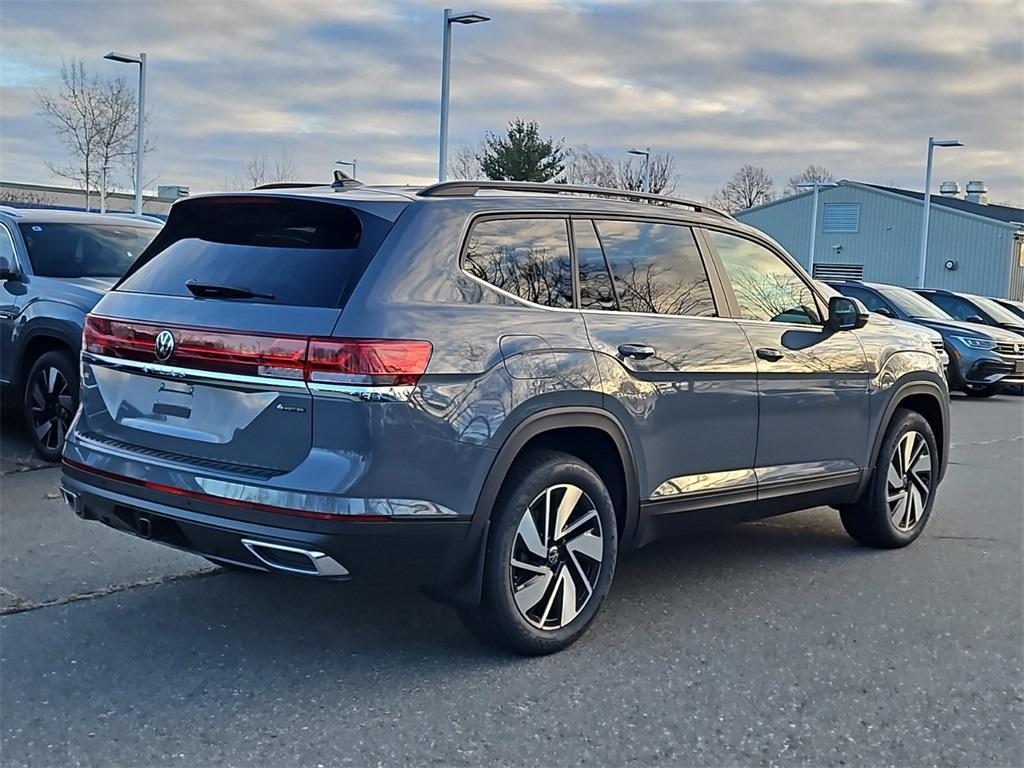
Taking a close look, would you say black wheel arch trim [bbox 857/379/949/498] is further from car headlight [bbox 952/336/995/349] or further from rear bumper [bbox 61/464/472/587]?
car headlight [bbox 952/336/995/349]

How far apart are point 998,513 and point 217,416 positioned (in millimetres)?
5683

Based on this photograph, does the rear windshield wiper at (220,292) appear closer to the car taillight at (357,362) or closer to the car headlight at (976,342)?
the car taillight at (357,362)

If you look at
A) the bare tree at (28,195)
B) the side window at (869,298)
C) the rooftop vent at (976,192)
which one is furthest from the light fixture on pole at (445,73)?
the rooftop vent at (976,192)

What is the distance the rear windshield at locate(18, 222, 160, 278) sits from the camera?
8.17 metres

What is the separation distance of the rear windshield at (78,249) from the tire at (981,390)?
12389 millimetres

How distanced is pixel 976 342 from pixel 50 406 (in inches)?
509

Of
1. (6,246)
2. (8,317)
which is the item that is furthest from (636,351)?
(6,246)

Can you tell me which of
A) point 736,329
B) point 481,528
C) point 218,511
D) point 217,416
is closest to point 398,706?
point 481,528

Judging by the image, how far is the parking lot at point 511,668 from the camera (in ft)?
11.7

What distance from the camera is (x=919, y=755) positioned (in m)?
3.59

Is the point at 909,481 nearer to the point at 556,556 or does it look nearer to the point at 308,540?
the point at 556,556

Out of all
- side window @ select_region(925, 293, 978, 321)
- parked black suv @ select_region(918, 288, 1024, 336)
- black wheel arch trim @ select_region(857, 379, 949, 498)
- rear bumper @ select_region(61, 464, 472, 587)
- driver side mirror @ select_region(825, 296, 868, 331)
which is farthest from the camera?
side window @ select_region(925, 293, 978, 321)

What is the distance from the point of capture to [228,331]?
3.86m

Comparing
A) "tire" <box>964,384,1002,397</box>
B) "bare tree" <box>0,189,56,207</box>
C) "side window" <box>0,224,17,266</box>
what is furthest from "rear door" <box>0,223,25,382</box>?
"bare tree" <box>0,189,56,207</box>
